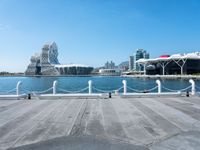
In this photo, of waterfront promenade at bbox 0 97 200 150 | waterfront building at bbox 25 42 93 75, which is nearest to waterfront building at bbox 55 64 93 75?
A: waterfront building at bbox 25 42 93 75

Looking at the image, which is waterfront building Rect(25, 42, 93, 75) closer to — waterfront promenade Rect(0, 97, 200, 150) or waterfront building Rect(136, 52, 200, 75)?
waterfront building Rect(136, 52, 200, 75)

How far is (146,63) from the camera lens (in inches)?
5965

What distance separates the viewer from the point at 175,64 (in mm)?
139250

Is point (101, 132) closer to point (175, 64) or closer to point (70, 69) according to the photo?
point (175, 64)

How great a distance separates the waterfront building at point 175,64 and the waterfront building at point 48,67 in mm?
65208

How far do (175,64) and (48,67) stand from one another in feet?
349

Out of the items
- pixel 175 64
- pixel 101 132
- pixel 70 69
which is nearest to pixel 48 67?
pixel 70 69

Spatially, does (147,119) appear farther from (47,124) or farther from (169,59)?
(169,59)

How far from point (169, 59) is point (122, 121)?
131 metres

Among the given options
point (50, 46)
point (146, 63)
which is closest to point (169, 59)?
point (146, 63)

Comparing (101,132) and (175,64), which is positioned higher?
(175,64)

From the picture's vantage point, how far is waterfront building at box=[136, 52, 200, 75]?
128375 mm

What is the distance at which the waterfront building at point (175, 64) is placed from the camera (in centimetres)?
12838

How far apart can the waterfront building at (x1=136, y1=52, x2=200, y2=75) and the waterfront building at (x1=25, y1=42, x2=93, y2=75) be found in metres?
65.2
